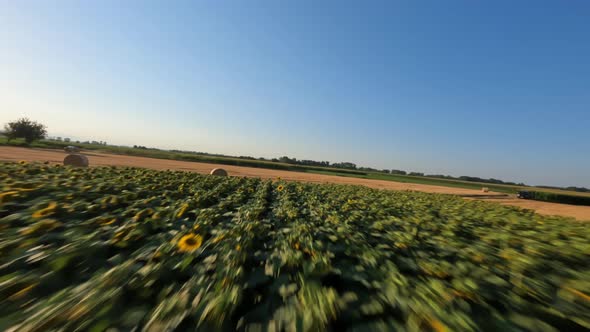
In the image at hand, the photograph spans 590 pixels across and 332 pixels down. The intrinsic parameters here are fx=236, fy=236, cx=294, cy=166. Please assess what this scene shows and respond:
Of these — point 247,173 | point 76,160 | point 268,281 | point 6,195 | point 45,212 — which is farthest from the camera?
point 247,173

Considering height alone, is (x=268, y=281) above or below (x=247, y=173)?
above

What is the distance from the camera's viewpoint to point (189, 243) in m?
2.77

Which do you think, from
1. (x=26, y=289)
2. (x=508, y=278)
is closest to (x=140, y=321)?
(x=26, y=289)

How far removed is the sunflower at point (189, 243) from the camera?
8.62ft

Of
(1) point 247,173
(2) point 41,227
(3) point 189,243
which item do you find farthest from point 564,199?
(2) point 41,227

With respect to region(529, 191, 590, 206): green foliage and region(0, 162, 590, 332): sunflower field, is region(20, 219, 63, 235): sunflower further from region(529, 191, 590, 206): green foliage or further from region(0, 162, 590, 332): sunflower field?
region(529, 191, 590, 206): green foliage

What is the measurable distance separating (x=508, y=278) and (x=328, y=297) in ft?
6.40

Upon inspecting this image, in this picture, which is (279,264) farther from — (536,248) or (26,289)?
(536,248)

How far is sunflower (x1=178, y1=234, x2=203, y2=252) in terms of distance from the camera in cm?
263

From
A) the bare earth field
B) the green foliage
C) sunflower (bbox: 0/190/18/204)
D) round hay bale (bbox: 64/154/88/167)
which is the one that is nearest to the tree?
the bare earth field

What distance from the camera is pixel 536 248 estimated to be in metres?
3.12

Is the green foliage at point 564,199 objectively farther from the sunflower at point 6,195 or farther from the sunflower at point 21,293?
the sunflower at point 6,195

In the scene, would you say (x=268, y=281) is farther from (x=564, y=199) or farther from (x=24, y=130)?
(x=24, y=130)

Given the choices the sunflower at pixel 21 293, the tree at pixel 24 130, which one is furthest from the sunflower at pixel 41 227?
the tree at pixel 24 130
